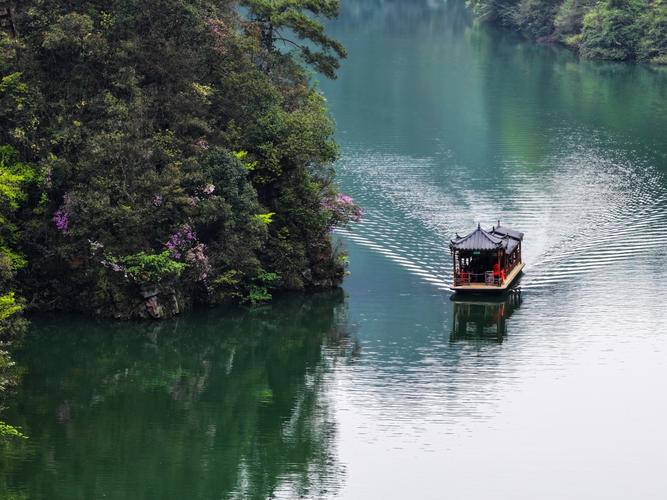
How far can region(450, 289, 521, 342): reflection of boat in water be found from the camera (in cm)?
5284

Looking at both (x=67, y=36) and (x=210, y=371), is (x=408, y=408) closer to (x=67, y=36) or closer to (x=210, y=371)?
(x=210, y=371)

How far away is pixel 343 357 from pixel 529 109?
188 feet

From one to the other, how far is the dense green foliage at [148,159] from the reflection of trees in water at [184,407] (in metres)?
1.66

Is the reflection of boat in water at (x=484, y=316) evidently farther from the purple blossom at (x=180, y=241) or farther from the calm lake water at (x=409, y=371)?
the purple blossom at (x=180, y=241)

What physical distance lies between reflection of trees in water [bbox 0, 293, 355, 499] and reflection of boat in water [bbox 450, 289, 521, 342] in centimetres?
A: 470

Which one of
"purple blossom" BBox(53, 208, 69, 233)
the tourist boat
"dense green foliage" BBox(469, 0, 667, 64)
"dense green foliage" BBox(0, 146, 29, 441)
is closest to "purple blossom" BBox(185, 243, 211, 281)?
"purple blossom" BBox(53, 208, 69, 233)

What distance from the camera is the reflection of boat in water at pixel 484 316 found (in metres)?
52.8

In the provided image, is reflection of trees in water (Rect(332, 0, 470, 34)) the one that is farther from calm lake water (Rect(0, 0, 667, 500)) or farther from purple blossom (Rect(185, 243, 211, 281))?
purple blossom (Rect(185, 243, 211, 281))

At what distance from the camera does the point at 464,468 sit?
3938cm

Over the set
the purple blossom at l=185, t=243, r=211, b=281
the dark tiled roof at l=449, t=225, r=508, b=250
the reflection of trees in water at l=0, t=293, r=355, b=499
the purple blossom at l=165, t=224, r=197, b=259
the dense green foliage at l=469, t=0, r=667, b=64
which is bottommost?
the reflection of trees in water at l=0, t=293, r=355, b=499

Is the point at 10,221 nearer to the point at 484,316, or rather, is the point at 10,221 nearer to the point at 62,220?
the point at 62,220

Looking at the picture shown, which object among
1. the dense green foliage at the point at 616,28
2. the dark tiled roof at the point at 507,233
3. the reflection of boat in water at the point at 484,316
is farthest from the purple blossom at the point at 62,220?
the dense green foliage at the point at 616,28

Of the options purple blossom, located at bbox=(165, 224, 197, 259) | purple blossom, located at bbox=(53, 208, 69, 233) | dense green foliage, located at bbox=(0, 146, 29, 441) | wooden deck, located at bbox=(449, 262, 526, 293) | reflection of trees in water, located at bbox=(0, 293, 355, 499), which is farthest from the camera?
wooden deck, located at bbox=(449, 262, 526, 293)

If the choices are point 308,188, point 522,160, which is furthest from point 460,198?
point 308,188
